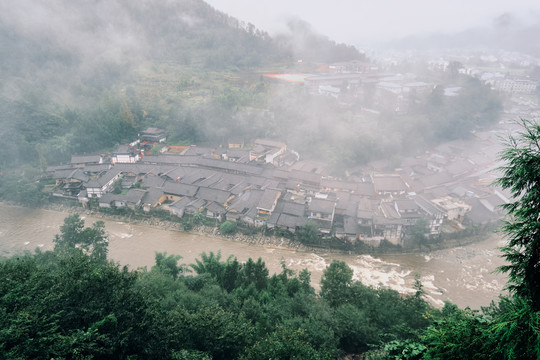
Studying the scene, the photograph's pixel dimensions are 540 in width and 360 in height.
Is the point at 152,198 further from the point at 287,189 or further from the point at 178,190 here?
the point at 287,189

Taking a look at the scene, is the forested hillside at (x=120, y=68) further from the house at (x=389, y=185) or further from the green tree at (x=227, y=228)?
the house at (x=389, y=185)

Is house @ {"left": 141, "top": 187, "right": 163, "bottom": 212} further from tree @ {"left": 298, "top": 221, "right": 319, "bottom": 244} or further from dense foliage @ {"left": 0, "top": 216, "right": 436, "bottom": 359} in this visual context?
tree @ {"left": 298, "top": 221, "right": 319, "bottom": 244}

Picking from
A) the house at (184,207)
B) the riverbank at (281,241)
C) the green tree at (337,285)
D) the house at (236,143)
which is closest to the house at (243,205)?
the riverbank at (281,241)

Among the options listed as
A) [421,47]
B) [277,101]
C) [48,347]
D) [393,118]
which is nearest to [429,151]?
[393,118]

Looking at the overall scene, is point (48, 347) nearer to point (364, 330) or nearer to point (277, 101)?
point (364, 330)

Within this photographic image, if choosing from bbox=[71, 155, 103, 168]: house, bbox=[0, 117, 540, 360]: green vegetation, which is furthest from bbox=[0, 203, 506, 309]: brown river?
bbox=[71, 155, 103, 168]: house

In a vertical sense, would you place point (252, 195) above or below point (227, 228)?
above

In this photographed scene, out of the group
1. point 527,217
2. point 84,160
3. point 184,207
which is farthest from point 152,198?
point 527,217
